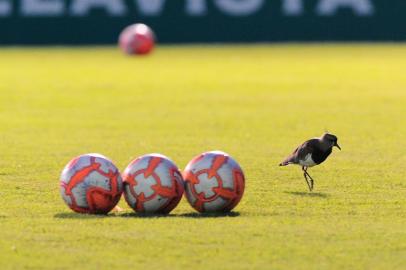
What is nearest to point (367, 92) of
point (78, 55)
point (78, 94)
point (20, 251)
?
point (78, 94)

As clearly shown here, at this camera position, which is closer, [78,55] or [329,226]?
[329,226]

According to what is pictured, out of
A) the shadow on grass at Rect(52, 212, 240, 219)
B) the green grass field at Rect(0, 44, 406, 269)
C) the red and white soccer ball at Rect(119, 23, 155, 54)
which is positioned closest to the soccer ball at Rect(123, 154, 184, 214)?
the shadow on grass at Rect(52, 212, 240, 219)

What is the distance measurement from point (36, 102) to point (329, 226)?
19076 millimetres

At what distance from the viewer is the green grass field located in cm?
1074

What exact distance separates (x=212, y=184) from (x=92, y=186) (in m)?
1.18

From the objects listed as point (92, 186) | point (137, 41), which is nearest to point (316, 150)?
point (92, 186)

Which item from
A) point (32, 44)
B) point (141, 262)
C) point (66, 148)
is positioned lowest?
point (32, 44)

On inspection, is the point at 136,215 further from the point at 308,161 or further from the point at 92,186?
the point at 308,161

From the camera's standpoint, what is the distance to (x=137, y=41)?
50.5 metres

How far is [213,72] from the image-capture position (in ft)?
134

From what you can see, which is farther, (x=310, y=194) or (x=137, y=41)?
(x=137, y=41)

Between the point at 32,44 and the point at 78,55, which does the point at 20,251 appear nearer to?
the point at 78,55

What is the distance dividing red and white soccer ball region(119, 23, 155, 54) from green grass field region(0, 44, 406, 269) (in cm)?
235

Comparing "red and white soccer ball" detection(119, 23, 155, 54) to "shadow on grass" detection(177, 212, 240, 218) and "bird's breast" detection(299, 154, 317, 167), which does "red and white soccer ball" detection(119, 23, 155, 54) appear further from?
"shadow on grass" detection(177, 212, 240, 218)
